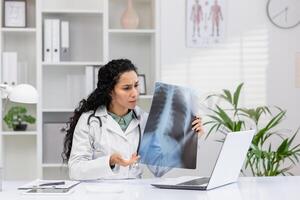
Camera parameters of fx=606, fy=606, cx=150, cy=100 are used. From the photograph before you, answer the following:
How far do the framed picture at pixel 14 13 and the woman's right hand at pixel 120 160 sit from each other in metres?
1.72

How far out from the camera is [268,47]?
4.30 meters

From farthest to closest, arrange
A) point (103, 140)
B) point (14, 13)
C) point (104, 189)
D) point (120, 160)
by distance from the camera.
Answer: point (14, 13), point (103, 140), point (120, 160), point (104, 189)

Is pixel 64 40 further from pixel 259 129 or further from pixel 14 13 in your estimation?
pixel 259 129

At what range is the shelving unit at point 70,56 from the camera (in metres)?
4.43

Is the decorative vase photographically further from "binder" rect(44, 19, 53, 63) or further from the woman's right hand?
the woman's right hand

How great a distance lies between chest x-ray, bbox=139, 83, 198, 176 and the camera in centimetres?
296

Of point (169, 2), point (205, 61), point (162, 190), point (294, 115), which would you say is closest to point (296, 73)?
point (294, 115)

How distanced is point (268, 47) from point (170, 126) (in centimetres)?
160

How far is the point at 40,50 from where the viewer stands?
428 cm

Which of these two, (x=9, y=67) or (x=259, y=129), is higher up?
(x=9, y=67)

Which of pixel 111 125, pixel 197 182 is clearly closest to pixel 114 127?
pixel 111 125

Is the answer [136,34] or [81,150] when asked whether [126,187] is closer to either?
[81,150]

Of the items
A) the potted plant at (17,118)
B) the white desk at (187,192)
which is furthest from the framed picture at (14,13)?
the white desk at (187,192)

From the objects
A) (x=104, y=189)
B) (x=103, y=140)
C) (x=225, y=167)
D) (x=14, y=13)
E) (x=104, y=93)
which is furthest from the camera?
(x=14, y=13)
